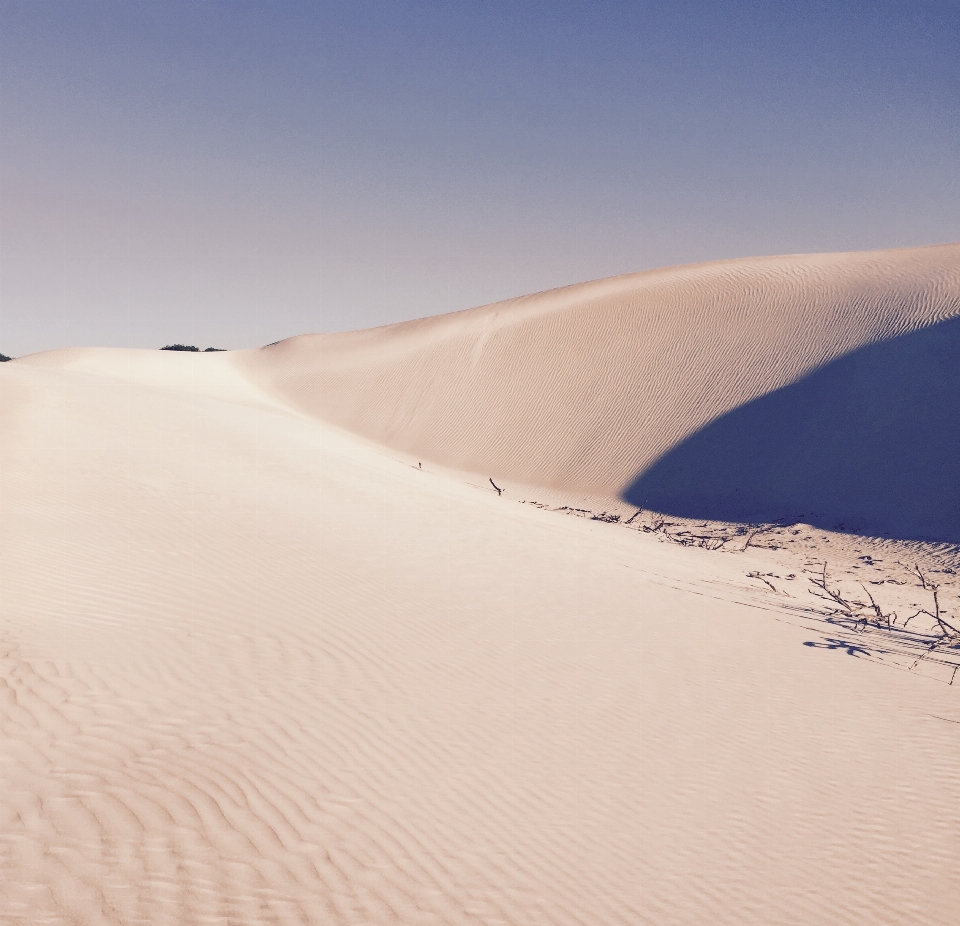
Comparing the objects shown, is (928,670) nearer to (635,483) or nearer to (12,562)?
(12,562)

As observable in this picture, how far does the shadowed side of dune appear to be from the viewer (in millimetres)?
17109

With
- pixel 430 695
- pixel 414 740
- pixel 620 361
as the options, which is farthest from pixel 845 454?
pixel 414 740

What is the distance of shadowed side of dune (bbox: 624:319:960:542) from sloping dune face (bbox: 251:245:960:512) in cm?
92

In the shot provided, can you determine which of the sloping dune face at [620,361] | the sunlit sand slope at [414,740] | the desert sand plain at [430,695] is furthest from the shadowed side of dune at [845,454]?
the sunlit sand slope at [414,740]

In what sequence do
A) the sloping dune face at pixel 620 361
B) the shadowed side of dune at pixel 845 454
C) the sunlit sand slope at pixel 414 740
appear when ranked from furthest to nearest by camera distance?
the sloping dune face at pixel 620 361
the shadowed side of dune at pixel 845 454
the sunlit sand slope at pixel 414 740

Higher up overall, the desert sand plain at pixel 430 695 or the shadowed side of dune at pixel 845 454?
the shadowed side of dune at pixel 845 454

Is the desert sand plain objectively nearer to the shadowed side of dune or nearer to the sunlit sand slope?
the sunlit sand slope

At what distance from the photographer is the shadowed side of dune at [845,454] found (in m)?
17.1

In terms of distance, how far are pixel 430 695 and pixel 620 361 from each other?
2458cm

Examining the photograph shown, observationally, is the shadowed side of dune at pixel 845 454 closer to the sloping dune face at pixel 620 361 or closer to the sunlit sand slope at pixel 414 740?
the sloping dune face at pixel 620 361

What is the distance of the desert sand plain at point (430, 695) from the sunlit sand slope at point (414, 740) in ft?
0.07

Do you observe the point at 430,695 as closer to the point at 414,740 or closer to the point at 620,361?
the point at 414,740

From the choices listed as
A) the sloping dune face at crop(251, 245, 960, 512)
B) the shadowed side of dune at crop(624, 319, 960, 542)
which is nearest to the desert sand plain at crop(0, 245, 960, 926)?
the shadowed side of dune at crop(624, 319, 960, 542)

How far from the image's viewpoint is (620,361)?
93.9 feet
